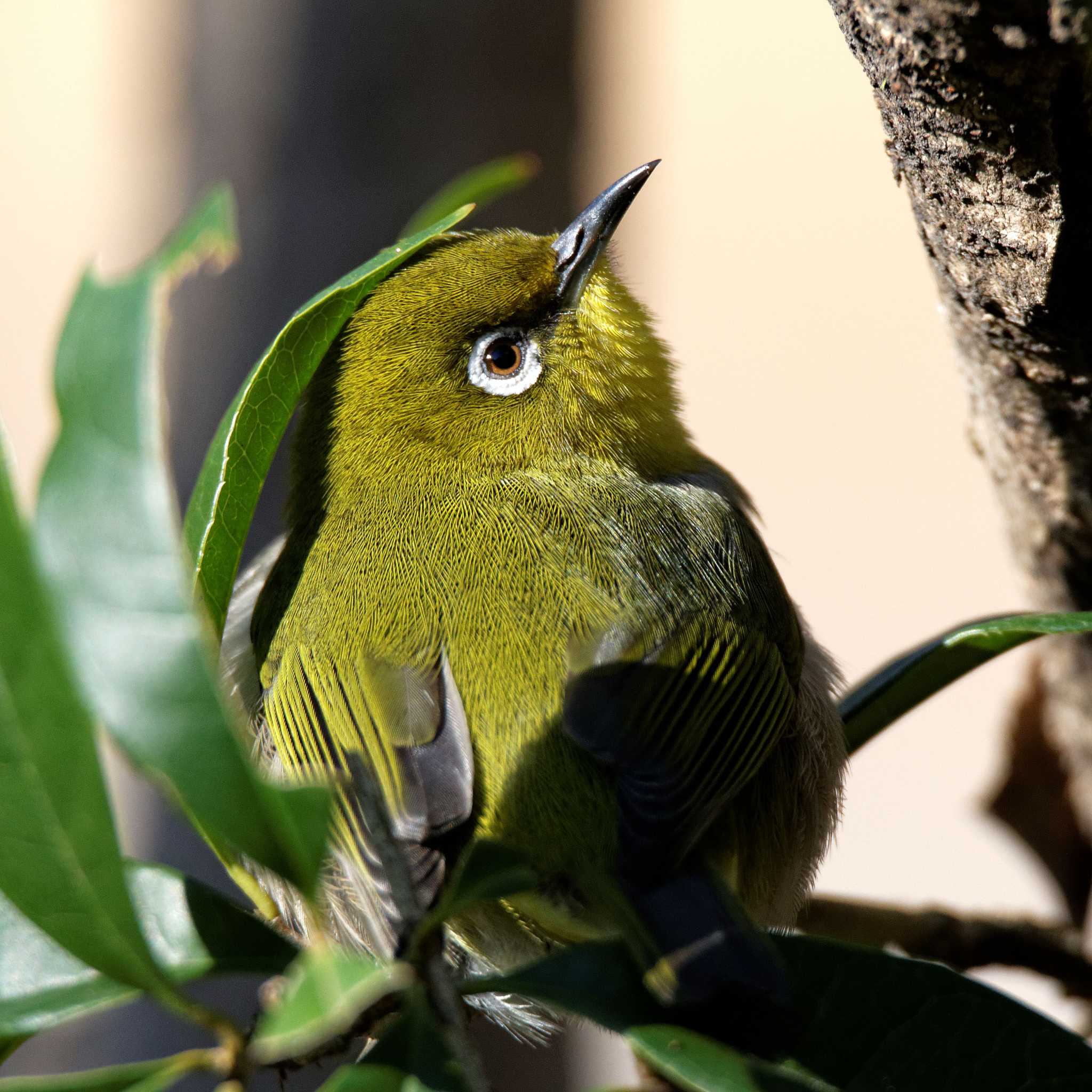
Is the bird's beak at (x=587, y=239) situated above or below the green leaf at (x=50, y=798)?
above

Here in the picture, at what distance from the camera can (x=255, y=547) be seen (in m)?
3.60

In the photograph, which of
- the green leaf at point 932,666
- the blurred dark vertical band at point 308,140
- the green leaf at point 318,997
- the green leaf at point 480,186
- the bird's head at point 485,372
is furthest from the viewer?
the blurred dark vertical band at point 308,140

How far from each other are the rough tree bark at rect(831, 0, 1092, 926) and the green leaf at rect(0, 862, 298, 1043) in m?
1.11

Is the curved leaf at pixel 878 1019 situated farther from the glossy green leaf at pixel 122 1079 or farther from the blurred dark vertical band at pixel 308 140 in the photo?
the blurred dark vertical band at pixel 308 140

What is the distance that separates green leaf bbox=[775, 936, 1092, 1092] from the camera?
1144 mm

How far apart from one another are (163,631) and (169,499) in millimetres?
90

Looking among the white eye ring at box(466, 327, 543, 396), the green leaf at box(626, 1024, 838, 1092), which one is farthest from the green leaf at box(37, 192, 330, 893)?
the white eye ring at box(466, 327, 543, 396)

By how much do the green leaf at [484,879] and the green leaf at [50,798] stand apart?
0.25 metres

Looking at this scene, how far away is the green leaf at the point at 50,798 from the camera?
792 millimetres

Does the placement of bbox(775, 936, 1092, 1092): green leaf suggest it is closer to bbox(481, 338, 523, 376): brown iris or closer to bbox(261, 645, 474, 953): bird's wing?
bbox(261, 645, 474, 953): bird's wing

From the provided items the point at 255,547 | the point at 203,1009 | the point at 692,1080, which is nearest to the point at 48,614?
the point at 203,1009

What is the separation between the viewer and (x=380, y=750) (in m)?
1.47

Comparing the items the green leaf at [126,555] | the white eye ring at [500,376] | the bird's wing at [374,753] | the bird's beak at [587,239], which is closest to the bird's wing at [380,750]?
the bird's wing at [374,753]

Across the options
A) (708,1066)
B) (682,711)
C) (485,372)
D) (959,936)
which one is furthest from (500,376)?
(959,936)
